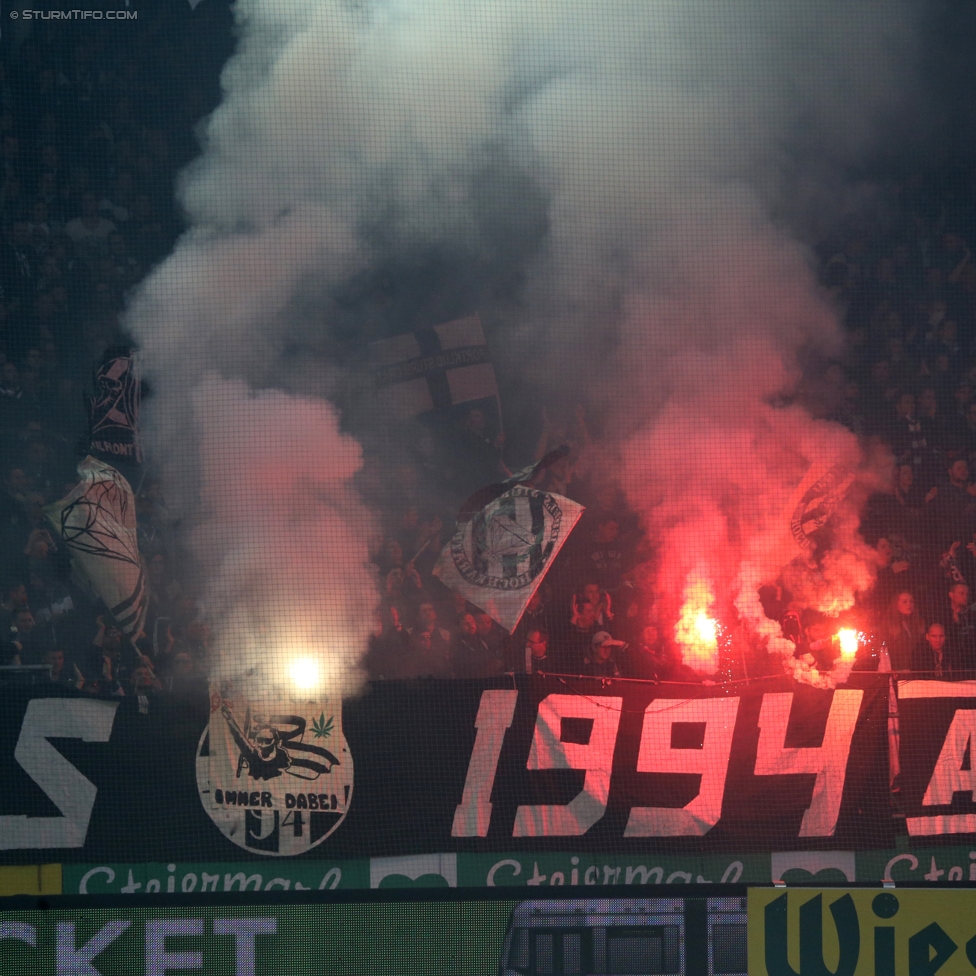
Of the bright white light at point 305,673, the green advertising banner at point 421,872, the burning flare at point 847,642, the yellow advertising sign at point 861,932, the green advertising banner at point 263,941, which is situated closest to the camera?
the yellow advertising sign at point 861,932

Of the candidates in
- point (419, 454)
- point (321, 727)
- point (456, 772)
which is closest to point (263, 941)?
point (321, 727)

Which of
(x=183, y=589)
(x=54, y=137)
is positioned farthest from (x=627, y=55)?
(x=183, y=589)

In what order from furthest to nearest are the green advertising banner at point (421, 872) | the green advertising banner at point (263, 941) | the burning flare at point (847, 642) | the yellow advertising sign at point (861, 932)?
the burning flare at point (847, 642)
the green advertising banner at point (421, 872)
the green advertising banner at point (263, 941)
the yellow advertising sign at point (861, 932)

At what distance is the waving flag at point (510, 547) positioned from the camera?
164 inches

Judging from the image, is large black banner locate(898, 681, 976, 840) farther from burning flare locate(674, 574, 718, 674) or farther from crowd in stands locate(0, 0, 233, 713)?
crowd in stands locate(0, 0, 233, 713)

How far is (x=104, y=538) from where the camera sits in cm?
410

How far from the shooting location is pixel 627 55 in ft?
14.1

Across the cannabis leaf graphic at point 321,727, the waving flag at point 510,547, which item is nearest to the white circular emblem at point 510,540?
the waving flag at point 510,547

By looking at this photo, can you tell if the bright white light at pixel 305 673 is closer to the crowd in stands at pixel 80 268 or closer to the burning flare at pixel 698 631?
the crowd in stands at pixel 80 268

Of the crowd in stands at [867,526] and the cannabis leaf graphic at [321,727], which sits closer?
the cannabis leaf graphic at [321,727]

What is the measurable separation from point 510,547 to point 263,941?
5.53 feet

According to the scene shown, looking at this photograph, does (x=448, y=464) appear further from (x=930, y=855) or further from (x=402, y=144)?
(x=930, y=855)

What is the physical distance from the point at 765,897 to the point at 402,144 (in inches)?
117

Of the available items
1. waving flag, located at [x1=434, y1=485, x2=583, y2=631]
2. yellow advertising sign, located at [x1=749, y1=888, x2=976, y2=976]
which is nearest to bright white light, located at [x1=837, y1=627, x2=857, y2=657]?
waving flag, located at [x1=434, y1=485, x2=583, y2=631]
